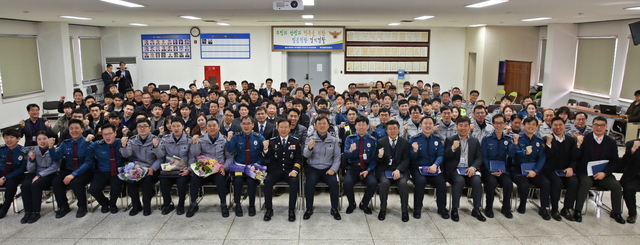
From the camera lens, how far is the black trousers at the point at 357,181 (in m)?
4.82

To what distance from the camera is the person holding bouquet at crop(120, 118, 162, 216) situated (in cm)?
492

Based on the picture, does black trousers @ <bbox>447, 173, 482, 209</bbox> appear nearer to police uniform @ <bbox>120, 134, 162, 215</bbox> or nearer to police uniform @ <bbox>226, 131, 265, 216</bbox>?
police uniform @ <bbox>226, 131, 265, 216</bbox>

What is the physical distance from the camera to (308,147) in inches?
192

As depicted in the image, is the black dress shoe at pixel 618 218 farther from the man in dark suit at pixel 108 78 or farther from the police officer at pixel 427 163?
the man in dark suit at pixel 108 78

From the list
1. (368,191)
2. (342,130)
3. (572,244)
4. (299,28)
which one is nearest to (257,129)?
(342,130)

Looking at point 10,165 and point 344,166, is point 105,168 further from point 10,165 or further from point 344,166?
point 344,166

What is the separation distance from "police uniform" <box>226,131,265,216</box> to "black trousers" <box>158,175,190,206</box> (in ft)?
1.84

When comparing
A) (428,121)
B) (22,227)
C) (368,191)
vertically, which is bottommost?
(22,227)

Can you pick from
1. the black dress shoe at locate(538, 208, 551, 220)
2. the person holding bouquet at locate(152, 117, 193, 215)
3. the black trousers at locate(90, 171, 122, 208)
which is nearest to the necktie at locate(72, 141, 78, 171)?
the black trousers at locate(90, 171, 122, 208)

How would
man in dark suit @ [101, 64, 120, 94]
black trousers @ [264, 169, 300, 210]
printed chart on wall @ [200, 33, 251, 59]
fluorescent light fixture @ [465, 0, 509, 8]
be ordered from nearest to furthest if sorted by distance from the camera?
black trousers @ [264, 169, 300, 210] < fluorescent light fixture @ [465, 0, 509, 8] < man in dark suit @ [101, 64, 120, 94] < printed chart on wall @ [200, 33, 251, 59]

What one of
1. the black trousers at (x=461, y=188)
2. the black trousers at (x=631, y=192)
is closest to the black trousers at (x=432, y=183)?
the black trousers at (x=461, y=188)

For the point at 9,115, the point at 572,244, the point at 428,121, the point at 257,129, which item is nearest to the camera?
the point at 572,244

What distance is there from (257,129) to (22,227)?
292 cm

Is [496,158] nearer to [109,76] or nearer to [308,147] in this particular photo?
[308,147]
